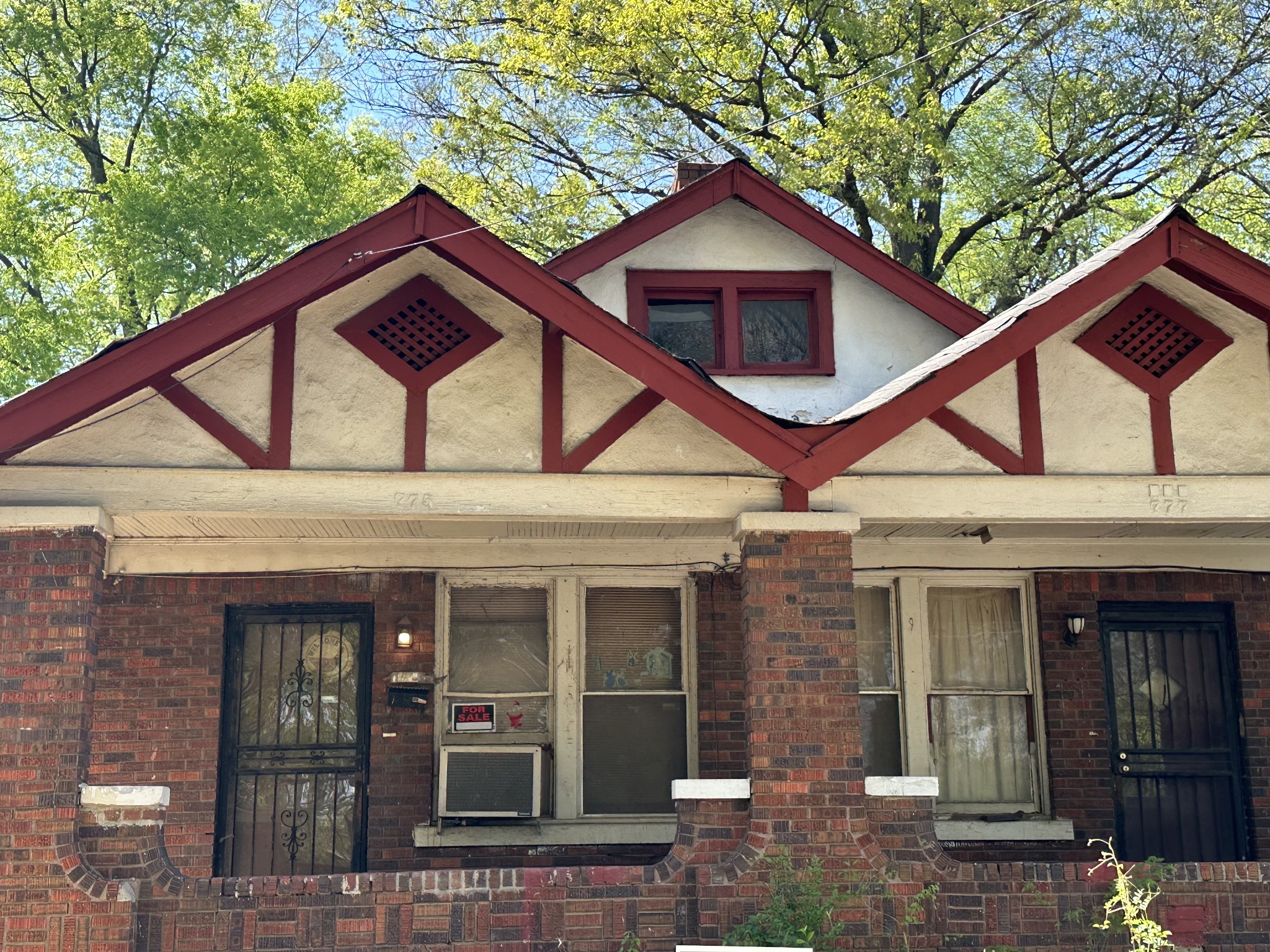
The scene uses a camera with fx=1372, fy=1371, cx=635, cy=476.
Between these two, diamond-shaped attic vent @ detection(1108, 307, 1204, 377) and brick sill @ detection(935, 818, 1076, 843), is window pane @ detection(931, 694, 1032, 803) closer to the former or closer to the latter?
brick sill @ detection(935, 818, 1076, 843)

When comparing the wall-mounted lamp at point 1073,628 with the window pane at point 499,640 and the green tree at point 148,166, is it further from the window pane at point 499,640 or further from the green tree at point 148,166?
the green tree at point 148,166

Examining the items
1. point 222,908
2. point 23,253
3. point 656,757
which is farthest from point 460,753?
point 23,253

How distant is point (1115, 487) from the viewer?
28.3 ft

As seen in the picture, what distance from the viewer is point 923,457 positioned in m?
→ 8.63

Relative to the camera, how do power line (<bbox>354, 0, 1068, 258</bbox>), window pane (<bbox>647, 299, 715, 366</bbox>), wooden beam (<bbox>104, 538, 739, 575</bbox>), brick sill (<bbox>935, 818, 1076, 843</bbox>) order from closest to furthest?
wooden beam (<bbox>104, 538, 739, 575</bbox>), brick sill (<bbox>935, 818, 1076, 843</bbox>), window pane (<bbox>647, 299, 715, 366</bbox>), power line (<bbox>354, 0, 1068, 258</bbox>)

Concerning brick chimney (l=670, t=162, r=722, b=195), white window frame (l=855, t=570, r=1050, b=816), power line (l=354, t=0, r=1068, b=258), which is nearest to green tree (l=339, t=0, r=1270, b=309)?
power line (l=354, t=0, r=1068, b=258)

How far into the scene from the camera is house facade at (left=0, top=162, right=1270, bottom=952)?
25.5 feet

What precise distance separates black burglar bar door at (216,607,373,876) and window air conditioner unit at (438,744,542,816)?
69cm

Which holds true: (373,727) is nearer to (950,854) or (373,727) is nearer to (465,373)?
(465,373)

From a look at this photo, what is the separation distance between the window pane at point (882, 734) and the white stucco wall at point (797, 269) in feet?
7.48

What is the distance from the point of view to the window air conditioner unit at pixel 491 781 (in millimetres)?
9867

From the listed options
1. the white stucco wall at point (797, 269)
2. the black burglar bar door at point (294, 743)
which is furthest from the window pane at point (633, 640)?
the white stucco wall at point (797, 269)

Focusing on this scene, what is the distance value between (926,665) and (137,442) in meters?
5.99

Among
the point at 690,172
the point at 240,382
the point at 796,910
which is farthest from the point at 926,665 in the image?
the point at 240,382
